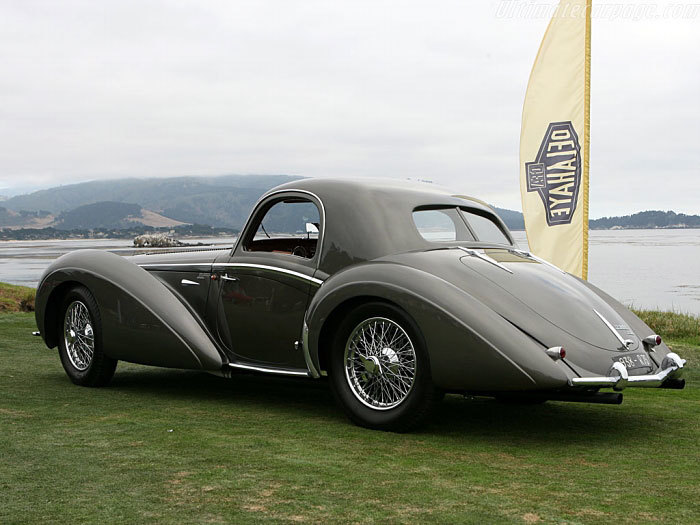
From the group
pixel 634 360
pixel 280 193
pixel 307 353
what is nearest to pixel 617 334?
pixel 634 360

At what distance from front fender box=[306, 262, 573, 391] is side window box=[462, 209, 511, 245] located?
1.37 m

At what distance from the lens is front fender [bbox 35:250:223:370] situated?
23.6 ft

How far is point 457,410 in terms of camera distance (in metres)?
6.79

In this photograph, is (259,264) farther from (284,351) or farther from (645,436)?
(645,436)

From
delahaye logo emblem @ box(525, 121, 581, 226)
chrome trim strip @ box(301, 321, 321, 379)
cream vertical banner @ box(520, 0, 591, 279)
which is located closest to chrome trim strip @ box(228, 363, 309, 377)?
chrome trim strip @ box(301, 321, 321, 379)

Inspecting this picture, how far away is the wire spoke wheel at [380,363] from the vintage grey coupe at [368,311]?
0.03 feet

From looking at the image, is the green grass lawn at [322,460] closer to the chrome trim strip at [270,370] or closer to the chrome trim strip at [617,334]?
the chrome trim strip at [270,370]

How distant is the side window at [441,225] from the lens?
6.57m

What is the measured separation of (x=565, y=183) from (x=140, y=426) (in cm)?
951

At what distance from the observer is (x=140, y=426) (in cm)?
594

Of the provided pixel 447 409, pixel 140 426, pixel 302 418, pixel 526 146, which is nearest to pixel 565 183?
pixel 526 146

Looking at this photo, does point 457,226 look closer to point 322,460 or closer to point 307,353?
point 307,353

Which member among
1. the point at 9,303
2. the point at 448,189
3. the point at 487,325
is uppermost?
the point at 448,189

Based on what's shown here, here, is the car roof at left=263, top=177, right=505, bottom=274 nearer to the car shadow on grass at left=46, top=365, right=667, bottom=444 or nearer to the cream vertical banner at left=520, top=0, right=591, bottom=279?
the car shadow on grass at left=46, top=365, right=667, bottom=444
